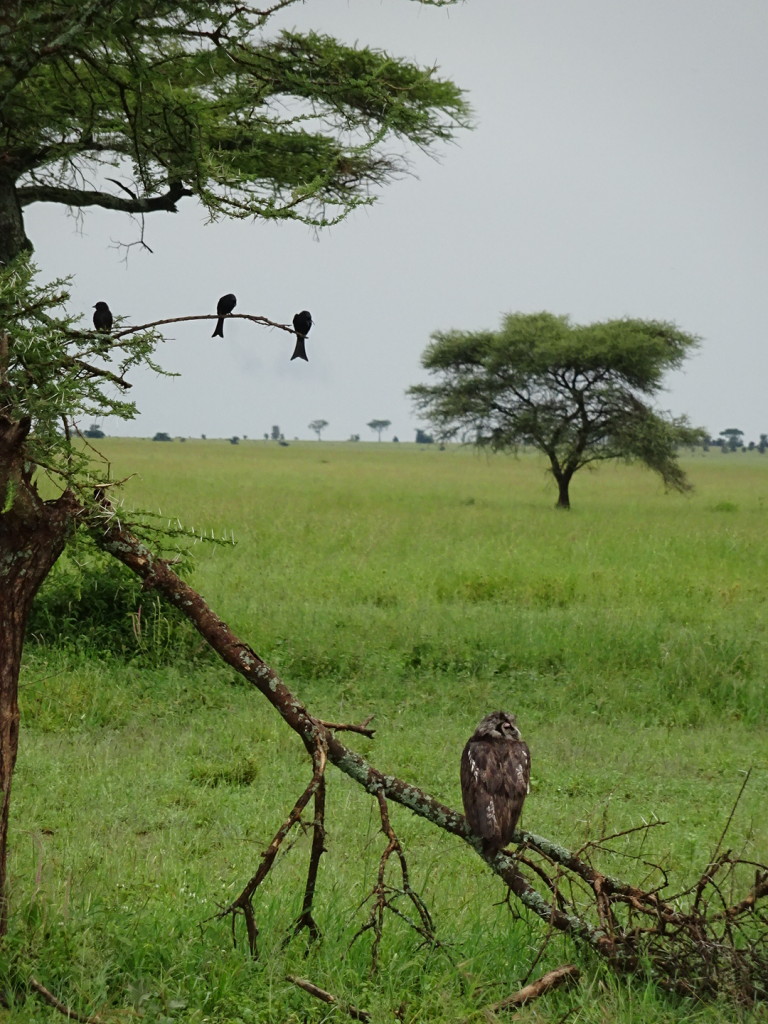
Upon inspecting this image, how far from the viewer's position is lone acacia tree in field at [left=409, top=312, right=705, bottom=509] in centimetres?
3253

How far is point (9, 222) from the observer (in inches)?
454

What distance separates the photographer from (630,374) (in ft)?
110

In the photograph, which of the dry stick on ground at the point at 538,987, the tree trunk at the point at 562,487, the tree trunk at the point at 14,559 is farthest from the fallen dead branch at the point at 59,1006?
the tree trunk at the point at 562,487

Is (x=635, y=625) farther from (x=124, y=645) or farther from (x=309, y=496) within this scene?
(x=309, y=496)

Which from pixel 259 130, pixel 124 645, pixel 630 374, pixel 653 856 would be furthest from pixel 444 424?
pixel 653 856

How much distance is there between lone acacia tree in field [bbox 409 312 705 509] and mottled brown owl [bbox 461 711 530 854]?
92.7 ft

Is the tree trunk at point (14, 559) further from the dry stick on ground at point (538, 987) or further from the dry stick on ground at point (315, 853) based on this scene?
the dry stick on ground at point (538, 987)

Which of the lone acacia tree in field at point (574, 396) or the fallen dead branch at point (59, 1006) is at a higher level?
the lone acacia tree in field at point (574, 396)

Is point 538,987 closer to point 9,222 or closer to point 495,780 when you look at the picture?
point 495,780

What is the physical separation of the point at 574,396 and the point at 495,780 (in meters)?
30.4

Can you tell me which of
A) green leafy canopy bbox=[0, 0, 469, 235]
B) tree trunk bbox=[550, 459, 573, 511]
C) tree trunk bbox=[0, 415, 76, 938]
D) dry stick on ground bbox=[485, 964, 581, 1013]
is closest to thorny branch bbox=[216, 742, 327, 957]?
dry stick on ground bbox=[485, 964, 581, 1013]

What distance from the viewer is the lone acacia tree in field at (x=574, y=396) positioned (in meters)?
32.5

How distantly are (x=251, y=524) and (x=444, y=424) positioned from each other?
15.7 m

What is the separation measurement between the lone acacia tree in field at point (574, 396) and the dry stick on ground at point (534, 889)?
28.3 meters
